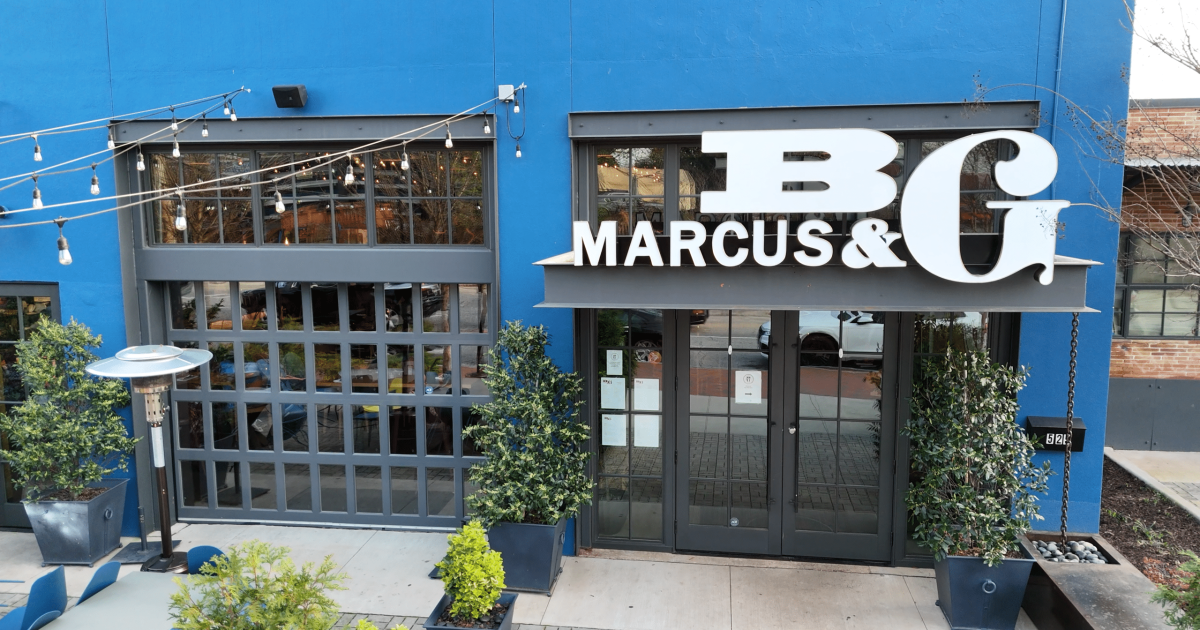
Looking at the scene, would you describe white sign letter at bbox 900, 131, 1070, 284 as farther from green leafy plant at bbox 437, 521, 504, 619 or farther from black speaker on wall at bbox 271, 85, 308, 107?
black speaker on wall at bbox 271, 85, 308, 107

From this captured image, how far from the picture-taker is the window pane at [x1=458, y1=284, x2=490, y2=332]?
699cm

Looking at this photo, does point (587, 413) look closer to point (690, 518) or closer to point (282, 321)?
point (690, 518)

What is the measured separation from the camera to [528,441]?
5938 mm

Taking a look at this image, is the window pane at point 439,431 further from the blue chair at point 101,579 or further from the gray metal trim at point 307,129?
the blue chair at point 101,579

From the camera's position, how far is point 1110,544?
626 centimetres

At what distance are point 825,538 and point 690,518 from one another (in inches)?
50.4

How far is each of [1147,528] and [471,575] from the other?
6.58m

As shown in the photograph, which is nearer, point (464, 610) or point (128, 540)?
point (464, 610)

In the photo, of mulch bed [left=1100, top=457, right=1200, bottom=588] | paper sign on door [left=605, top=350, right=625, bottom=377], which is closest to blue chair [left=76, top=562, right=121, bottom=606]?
paper sign on door [left=605, top=350, right=625, bottom=377]

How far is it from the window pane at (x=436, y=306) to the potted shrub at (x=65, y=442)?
308 centimetres

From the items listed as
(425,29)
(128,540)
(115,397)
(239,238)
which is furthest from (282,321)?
(425,29)

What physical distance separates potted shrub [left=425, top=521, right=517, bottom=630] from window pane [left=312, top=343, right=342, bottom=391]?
3100 mm

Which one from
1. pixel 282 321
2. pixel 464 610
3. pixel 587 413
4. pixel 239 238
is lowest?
pixel 464 610

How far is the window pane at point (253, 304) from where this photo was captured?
24.1 ft
